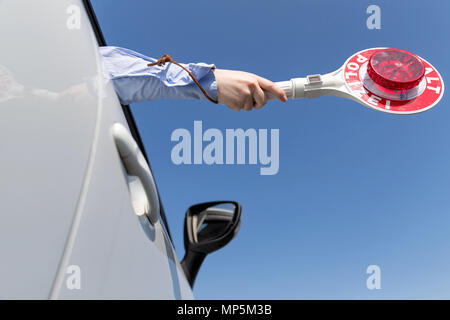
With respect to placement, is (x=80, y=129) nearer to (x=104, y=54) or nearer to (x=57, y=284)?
(x=57, y=284)

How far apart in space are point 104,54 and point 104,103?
353 millimetres

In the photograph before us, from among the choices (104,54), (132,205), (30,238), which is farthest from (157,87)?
(30,238)

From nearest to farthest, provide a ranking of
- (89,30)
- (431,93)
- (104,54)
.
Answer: (89,30)
(104,54)
(431,93)

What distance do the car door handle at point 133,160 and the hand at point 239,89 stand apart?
0.39 metres

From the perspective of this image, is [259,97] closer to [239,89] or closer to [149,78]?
[239,89]

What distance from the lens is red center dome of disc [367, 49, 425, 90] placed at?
172 cm

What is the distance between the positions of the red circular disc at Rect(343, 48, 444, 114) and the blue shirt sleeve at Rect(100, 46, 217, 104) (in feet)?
2.45

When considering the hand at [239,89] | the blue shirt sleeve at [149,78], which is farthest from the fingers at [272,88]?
the blue shirt sleeve at [149,78]

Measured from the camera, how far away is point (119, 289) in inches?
37.9

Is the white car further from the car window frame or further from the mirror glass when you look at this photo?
the mirror glass

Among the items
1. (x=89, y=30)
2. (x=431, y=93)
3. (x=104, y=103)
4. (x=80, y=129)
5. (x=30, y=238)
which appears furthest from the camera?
(x=431, y=93)

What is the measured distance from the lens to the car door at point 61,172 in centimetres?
65

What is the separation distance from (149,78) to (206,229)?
98cm
